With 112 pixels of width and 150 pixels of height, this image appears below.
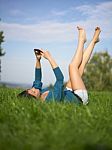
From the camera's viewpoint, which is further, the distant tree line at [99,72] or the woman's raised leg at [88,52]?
the distant tree line at [99,72]

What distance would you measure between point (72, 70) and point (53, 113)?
2.99 metres

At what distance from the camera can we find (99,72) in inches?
2783

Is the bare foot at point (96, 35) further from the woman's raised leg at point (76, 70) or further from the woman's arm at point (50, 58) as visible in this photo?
the woman's arm at point (50, 58)

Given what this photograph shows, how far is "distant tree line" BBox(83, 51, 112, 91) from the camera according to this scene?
6781cm

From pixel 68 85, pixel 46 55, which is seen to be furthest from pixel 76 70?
pixel 46 55

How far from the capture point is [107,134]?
3.48m

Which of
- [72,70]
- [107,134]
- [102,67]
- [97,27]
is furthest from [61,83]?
[102,67]

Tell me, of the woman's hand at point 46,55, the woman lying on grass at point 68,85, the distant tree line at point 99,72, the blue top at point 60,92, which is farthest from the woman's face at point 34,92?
the distant tree line at point 99,72

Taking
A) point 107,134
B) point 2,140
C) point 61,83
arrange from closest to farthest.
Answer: point 2,140, point 107,134, point 61,83

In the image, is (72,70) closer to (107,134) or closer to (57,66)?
(57,66)

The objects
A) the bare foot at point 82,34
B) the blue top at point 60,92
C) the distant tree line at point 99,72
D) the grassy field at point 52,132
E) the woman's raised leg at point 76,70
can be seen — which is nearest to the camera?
the grassy field at point 52,132

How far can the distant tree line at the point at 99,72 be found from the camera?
67.8 meters

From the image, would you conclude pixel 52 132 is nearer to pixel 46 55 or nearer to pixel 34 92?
pixel 34 92

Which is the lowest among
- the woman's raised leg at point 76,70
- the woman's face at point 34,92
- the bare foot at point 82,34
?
the woman's face at point 34,92
